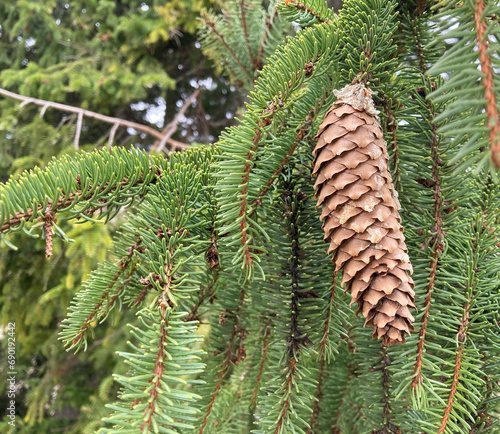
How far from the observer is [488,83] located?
272 millimetres

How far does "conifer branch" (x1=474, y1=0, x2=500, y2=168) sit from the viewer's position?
0.83 ft

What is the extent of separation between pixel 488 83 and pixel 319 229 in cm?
30

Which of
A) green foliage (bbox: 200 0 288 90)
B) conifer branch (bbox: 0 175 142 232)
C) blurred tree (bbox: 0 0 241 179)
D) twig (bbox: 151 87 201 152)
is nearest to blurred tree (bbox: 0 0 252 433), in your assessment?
blurred tree (bbox: 0 0 241 179)

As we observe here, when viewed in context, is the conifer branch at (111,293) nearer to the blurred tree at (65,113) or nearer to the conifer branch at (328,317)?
the conifer branch at (328,317)

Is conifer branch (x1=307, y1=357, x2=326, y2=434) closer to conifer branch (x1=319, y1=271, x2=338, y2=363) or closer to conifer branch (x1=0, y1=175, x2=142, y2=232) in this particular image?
conifer branch (x1=319, y1=271, x2=338, y2=363)

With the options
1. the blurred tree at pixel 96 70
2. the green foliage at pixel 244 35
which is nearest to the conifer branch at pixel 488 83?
the green foliage at pixel 244 35

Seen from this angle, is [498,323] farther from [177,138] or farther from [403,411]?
[177,138]

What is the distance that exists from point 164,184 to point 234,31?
0.75 metres

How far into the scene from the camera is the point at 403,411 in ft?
1.76

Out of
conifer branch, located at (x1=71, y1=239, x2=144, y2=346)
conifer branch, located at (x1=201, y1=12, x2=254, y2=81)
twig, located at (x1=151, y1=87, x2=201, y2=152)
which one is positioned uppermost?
twig, located at (x1=151, y1=87, x2=201, y2=152)

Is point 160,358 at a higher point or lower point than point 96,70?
lower

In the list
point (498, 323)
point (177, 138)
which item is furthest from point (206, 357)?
point (177, 138)

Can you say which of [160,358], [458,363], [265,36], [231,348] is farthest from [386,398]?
[265,36]

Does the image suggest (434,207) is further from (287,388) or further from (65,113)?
(65,113)
